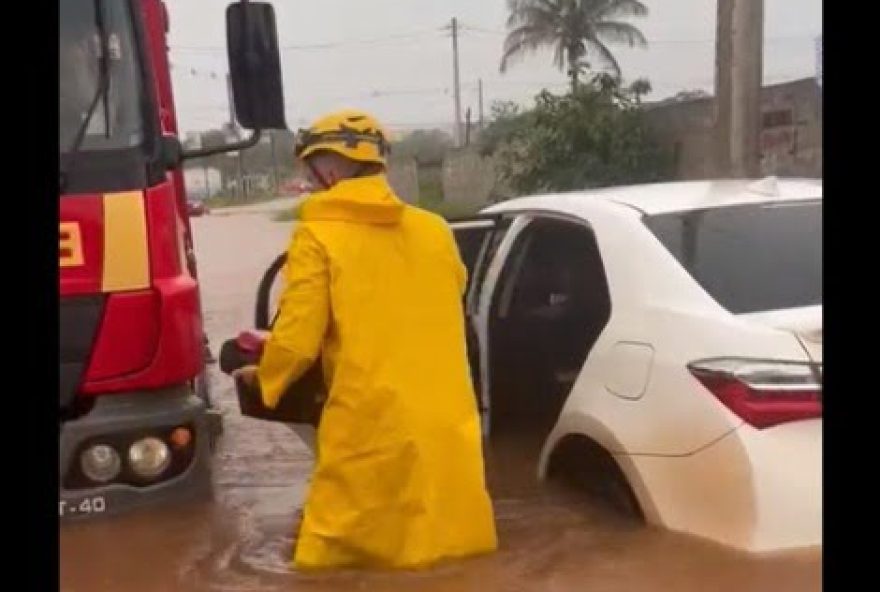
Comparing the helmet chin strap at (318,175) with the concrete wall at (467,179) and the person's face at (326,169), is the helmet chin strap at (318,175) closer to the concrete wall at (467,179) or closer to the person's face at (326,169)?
the person's face at (326,169)

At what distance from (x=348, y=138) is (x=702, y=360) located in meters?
1.26

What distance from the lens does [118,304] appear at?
425cm

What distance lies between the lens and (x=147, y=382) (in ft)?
14.0

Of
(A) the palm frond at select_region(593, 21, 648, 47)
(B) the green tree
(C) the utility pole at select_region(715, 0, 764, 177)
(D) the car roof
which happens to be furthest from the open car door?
(A) the palm frond at select_region(593, 21, 648, 47)

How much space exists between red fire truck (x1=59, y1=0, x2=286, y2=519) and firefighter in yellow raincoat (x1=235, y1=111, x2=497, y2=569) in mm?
324

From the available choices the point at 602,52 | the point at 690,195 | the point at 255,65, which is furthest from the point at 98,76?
the point at 602,52

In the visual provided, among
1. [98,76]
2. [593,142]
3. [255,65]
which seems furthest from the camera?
[593,142]

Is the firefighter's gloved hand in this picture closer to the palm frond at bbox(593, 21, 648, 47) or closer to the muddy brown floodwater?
the muddy brown floodwater

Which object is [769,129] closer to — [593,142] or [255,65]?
[593,142]

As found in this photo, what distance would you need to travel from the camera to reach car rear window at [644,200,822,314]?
4.30 m

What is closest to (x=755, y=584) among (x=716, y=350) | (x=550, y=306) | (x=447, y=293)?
(x=716, y=350)

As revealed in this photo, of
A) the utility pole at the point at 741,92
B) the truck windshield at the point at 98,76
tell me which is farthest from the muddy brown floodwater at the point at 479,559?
the utility pole at the point at 741,92

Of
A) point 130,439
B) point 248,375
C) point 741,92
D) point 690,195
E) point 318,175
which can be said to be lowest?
point 130,439

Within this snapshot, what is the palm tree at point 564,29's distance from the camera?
36.8 metres
